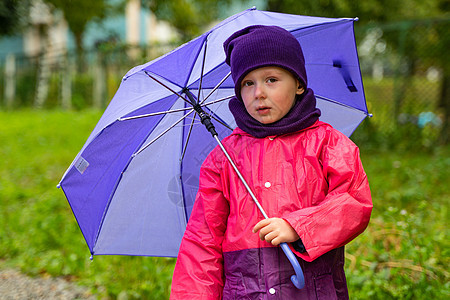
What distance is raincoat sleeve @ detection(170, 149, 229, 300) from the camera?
2.03 m


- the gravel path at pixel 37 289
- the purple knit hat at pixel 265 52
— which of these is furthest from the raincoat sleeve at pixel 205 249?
the gravel path at pixel 37 289

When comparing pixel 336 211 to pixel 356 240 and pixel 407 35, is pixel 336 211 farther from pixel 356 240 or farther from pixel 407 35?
pixel 407 35

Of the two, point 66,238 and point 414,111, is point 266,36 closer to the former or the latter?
point 66,238

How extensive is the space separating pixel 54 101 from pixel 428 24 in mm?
12351

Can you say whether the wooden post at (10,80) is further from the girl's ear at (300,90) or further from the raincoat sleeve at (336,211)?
the raincoat sleeve at (336,211)

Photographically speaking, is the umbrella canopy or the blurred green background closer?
the umbrella canopy

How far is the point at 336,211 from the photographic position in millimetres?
1806

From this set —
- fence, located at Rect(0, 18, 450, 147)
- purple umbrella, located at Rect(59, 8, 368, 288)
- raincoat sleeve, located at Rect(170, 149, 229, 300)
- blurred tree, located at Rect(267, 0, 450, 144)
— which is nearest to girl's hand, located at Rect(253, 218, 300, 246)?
raincoat sleeve, located at Rect(170, 149, 229, 300)

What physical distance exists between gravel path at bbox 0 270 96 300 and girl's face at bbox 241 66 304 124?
209 centimetres

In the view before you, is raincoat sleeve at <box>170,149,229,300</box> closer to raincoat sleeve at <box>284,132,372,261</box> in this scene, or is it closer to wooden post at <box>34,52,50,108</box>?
raincoat sleeve at <box>284,132,372,261</box>

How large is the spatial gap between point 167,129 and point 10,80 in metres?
17.0

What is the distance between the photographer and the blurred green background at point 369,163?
3424mm

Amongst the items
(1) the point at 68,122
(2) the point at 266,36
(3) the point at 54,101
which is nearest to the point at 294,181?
(2) the point at 266,36

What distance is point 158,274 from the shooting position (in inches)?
142
